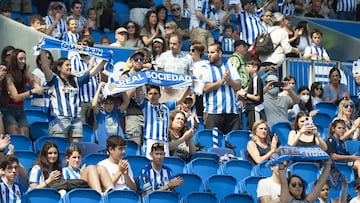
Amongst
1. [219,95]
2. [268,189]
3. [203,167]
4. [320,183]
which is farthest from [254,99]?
[320,183]

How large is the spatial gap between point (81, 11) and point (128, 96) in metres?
4.13

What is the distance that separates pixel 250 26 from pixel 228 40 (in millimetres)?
A: 450

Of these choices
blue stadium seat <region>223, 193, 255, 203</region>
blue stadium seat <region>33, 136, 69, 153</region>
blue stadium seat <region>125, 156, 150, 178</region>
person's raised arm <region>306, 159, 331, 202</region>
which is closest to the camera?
person's raised arm <region>306, 159, 331, 202</region>

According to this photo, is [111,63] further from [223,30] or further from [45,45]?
[223,30]

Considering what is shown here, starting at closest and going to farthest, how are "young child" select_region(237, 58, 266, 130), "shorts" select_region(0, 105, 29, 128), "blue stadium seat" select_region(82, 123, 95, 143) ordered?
1. "shorts" select_region(0, 105, 29, 128)
2. "blue stadium seat" select_region(82, 123, 95, 143)
3. "young child" select_region(237, 58, 266, 130)

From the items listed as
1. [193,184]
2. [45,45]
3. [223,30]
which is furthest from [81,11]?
[193,184]

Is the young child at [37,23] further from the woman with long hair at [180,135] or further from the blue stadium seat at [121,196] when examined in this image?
the blue stadium seat at [121,196]

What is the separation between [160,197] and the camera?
15992 millimetres

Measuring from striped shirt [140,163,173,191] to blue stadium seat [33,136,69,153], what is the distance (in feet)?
3.95

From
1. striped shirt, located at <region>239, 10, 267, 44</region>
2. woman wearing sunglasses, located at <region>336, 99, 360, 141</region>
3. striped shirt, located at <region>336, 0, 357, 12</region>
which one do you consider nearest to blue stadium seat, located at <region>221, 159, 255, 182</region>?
woman wearing sunglasses, located at <region>336, 99, 360, 141</region>

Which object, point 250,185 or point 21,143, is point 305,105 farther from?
point 21,143

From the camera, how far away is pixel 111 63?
18906mm

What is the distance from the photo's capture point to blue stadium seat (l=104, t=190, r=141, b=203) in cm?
1562

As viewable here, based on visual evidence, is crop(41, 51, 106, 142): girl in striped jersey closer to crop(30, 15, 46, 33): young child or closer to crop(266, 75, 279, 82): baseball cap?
crop(30, 15, 46, 33): young child
